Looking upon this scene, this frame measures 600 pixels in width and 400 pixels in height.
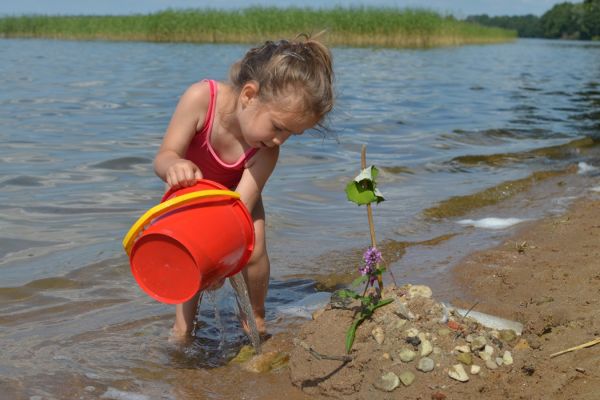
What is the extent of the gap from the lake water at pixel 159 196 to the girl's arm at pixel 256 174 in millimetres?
541

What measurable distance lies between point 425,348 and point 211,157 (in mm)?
1183

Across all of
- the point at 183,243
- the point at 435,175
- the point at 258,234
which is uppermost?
the point at 183,243

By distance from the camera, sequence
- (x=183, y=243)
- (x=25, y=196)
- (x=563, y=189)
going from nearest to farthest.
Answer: (x=183, y=243) → (x=25, y=196) → (x=563, y=189)

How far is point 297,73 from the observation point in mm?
2562

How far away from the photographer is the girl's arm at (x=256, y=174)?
9.36 ft

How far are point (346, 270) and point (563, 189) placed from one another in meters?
2.48

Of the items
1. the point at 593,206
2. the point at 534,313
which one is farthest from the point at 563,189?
the point at 534,313

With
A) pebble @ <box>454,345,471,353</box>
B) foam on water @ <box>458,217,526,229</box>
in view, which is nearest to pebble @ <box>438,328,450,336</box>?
pebble @ <box>454,345,471,353</box>

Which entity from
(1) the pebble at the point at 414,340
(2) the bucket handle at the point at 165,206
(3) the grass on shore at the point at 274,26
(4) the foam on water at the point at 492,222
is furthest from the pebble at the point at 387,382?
(3) the grass on shore at the point at 274,26

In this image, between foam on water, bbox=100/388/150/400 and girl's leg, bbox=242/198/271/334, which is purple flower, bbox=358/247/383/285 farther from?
foam on water, bbox=100/388/150/400

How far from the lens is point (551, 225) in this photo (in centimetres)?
407

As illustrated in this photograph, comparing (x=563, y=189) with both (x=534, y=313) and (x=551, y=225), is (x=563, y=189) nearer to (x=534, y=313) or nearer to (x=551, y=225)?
(x=551, y=225)

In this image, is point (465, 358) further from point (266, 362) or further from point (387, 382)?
point (266, 362)

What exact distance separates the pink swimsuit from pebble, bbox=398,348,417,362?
1.05 meters
